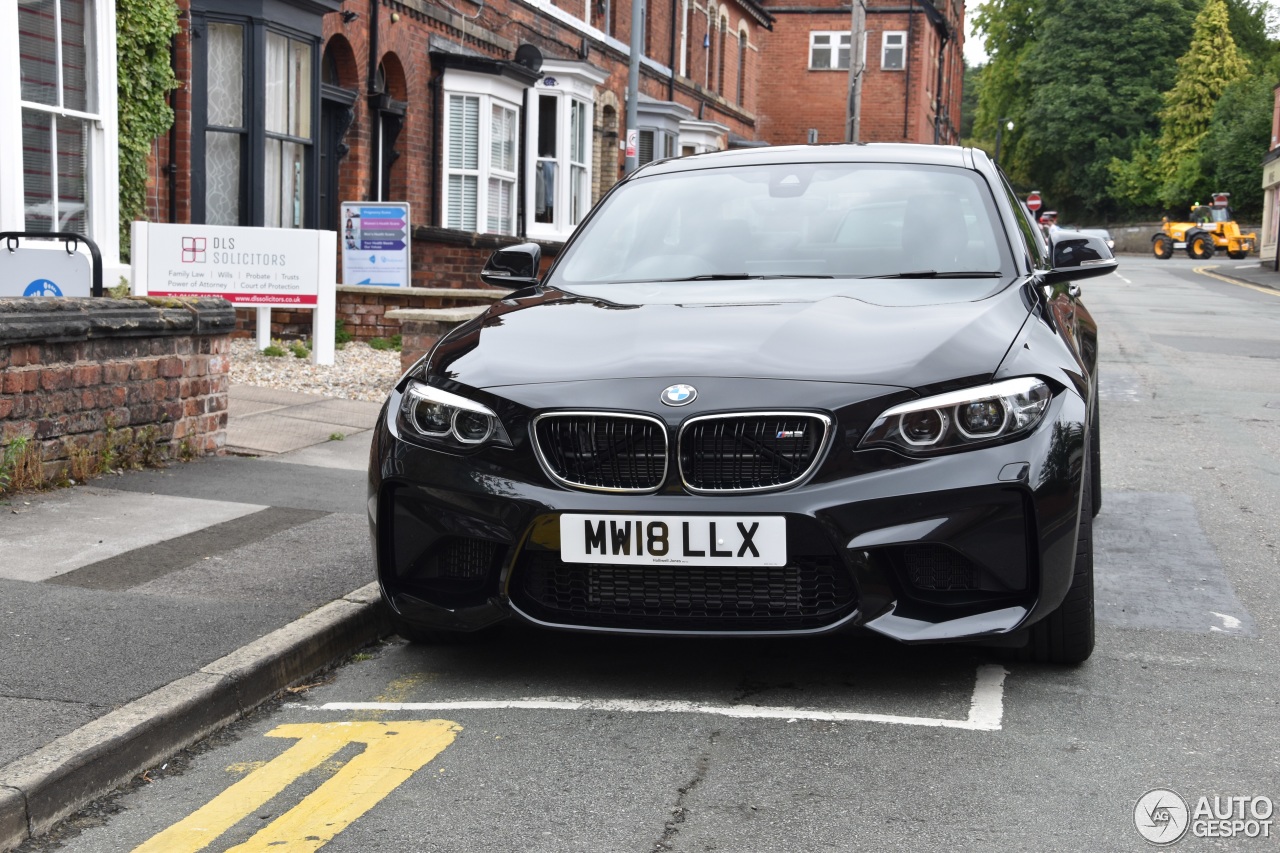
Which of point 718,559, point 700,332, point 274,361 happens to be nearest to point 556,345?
point 700,332

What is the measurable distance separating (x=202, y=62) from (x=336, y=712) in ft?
39.3

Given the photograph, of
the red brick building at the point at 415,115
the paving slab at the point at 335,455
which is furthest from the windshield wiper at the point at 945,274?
the red brick building at the point at 415,115

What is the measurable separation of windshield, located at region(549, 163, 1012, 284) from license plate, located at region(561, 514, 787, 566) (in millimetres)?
1511

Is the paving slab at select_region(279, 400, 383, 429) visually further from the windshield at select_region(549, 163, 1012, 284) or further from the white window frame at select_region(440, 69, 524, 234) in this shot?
the white window frame at select_region(440, 69, 524, 234)

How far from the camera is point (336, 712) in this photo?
13.9 feet

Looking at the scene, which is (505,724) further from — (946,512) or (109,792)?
(946,512)

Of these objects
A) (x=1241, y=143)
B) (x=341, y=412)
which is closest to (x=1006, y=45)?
(x=1241, y=143)

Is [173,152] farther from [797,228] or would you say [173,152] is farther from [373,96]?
[797,228]

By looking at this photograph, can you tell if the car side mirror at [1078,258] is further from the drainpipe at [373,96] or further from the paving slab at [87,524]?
the drainpipe at [373,96]

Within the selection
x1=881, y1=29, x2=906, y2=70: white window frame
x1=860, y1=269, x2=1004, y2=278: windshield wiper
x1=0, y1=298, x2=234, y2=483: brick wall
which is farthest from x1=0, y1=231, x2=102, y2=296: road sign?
x1=881, y1=29, x2=906, y2=70: white window frame

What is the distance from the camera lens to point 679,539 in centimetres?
393

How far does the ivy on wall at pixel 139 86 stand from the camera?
1289 cm

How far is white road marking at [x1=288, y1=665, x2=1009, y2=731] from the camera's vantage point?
13.3 ft

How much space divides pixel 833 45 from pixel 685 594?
51949mm
